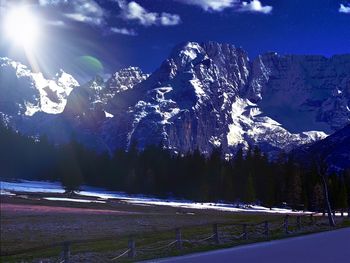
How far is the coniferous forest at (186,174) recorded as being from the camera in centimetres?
12438

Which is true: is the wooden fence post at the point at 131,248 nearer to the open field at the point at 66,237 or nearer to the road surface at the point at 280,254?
the open field at the point at 66,237

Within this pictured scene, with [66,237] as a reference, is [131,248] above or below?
above

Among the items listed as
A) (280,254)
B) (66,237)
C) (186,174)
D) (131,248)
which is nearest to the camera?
(131,248)

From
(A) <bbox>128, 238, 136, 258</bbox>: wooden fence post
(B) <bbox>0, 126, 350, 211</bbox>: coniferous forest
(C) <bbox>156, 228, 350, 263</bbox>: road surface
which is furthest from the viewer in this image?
(B) <bbox>0, 126, 350, 211</bbox>: coniferous forest

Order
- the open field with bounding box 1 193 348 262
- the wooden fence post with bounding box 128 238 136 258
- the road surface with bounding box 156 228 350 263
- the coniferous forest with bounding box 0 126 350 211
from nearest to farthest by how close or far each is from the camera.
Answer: the road surface with bounding box 156 228 350 263 < the open field with bounding box 1 193 348 262 < the wooden fence post with bounding box 128 238 136 258 < the coniferous forest with bounding box 0 126 350 211

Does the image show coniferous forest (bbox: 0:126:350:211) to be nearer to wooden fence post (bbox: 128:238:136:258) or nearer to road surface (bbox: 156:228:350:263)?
road surface (bbox: 156:228:350:263)

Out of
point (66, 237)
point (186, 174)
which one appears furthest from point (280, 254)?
point (186, 174)

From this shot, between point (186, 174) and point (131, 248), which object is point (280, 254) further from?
point (186, 174)

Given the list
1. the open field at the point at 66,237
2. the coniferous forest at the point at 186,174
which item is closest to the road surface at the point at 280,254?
the open field at the point at 66,237

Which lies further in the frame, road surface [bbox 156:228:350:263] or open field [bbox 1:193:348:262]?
open field [bbox 1:193:348:262]

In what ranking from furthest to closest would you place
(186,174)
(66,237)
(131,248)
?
(186,174), (66,237), (131,248)

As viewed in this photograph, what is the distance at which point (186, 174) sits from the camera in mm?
136500

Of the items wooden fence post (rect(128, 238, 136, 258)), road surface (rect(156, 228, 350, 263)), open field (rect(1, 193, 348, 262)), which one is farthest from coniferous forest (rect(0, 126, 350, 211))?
wooden fence post (rect(128, 238, 136, 258))

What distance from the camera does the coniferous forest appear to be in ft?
408
